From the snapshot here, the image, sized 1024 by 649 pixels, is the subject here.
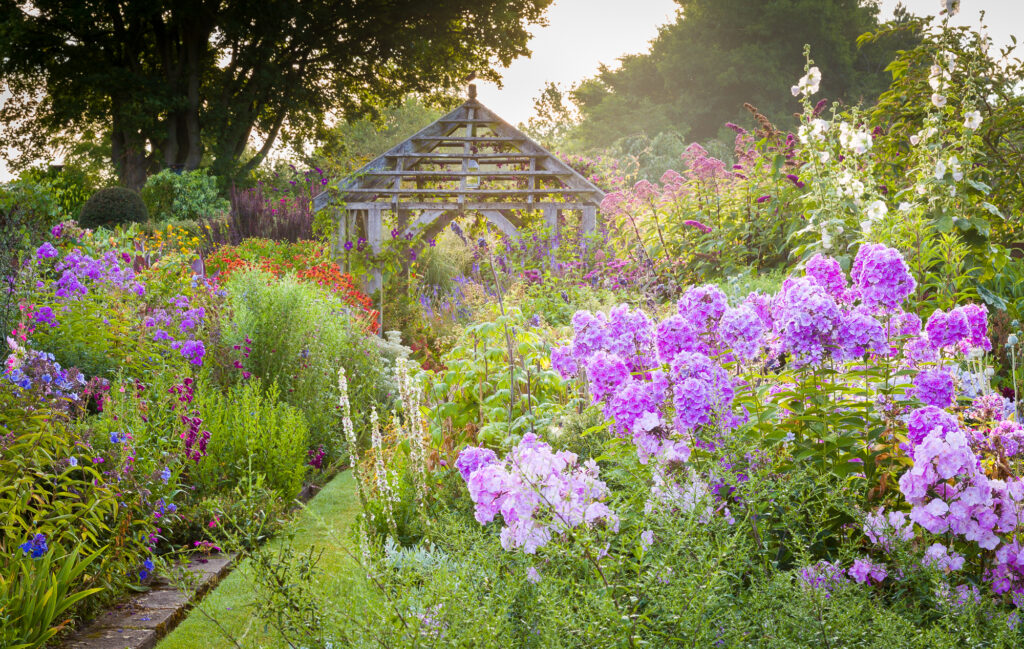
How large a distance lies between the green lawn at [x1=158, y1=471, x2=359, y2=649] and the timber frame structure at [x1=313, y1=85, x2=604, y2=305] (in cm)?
630

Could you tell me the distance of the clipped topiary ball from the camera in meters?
14.5

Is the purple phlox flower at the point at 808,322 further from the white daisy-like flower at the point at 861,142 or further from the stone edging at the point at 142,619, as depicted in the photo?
the white daisy-like flower at the point at 861,142

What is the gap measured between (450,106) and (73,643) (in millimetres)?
23197

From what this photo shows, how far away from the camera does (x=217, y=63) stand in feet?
71.5

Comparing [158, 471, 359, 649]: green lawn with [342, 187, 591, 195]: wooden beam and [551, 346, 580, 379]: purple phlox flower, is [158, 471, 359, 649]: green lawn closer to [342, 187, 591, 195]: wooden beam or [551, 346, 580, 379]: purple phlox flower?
[551, 346, 580, 379]: purple phlox flower

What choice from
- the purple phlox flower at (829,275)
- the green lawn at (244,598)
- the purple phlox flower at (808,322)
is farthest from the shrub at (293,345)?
the purple phlox flower at (808,322)

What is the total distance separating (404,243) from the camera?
10.8 metres

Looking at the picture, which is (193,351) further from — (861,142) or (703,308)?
(861,142)

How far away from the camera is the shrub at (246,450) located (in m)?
4.38

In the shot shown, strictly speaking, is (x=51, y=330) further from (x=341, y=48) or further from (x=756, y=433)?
(x=341, y=48)

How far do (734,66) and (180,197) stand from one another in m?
19.7

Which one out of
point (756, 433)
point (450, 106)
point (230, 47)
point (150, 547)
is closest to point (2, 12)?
point (230, 47)

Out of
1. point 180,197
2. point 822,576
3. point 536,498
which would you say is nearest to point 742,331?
point 822,576

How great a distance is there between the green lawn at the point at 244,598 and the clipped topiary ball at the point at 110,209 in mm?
11731
